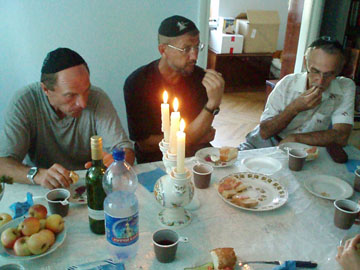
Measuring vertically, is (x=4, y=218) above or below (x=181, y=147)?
below

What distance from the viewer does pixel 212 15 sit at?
18.4 ft

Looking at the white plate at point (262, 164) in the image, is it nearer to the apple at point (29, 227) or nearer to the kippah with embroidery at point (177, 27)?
the kippah with embroidery at point (177, 27)

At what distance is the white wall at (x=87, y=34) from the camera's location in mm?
2170

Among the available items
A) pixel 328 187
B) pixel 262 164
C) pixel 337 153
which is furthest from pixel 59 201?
pixel 337 153

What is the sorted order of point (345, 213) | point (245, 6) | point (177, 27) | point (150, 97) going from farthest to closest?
1. point (245, 6)
2. point (150, 97)
3. point (177, 27)
4. point (345, 213)

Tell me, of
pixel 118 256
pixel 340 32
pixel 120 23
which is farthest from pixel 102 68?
pixel 340 32

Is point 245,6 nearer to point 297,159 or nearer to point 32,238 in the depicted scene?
point 297,159

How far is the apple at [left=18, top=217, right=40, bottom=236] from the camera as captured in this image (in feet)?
3.01

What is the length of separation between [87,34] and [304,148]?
1.61 m

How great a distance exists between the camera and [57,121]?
5.19 feet

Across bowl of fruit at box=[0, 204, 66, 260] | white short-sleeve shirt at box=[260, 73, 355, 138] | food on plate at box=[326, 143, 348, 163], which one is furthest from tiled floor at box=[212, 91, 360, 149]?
bowl of fruit at box=[0, 204, 66, 260]

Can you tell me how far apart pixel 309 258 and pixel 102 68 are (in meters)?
1.90

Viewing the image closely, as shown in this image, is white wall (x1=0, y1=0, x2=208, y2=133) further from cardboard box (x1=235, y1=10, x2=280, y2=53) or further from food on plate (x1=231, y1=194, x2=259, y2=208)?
cardboard box (x1=235, y1=10, x2=280, y2=53)

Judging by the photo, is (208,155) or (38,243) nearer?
(38,243)
